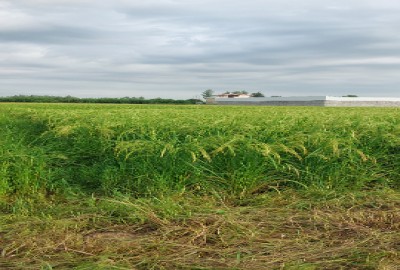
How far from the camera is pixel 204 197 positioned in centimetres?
487

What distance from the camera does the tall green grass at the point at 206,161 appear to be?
513 centimetres

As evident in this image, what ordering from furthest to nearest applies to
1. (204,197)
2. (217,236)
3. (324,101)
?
(324,101) → (204,197) → (217,236)

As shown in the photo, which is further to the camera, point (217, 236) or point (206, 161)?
point (206, 161)

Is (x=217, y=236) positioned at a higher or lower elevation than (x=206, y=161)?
lower

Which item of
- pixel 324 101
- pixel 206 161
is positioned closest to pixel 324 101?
pixel 324 101

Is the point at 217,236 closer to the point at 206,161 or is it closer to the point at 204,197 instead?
the point at 204,197

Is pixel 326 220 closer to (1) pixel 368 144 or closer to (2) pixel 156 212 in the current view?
(2) pixel 156 212

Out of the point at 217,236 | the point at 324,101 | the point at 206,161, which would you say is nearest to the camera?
the point at 217,236

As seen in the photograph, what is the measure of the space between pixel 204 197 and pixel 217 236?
110 cm

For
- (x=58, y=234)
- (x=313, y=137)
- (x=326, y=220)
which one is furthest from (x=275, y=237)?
(x=313, y=137)

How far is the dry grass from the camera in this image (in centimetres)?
333

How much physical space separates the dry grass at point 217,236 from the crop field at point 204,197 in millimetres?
12

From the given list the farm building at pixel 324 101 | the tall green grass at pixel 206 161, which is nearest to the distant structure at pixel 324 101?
the farm building at pixel 324 101

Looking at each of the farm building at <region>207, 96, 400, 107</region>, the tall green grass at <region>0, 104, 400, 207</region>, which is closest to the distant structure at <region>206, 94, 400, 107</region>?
the farm building at <region>207, 96, 400, 107</region>
